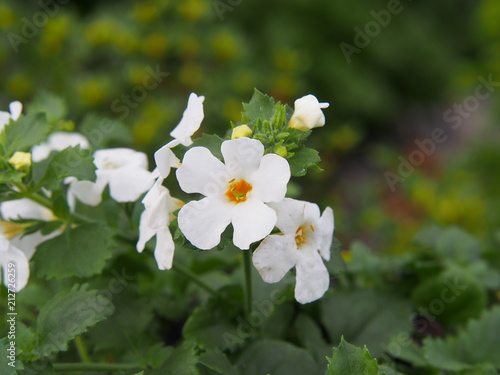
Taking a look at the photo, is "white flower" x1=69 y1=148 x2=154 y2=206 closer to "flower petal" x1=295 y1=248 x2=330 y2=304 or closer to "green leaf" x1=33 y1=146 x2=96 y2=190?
"green leaf" x1=33 y1=146 x2=96 y2=190

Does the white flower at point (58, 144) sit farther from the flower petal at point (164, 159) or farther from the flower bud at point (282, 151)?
the flower bud at point (282, 151)

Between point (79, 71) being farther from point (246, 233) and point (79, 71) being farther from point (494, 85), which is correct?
point (246, 233)

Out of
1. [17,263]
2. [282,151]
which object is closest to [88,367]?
[17,263]

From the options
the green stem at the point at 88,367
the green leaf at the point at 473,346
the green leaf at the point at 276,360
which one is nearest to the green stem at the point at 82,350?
the green stem at the point at 88,367

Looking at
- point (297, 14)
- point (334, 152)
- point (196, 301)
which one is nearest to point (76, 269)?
point (196, 301)

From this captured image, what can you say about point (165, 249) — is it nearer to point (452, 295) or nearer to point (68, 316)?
point (68, 316)

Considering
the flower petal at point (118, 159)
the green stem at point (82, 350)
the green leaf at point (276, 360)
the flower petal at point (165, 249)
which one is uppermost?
the flower petal at point (165, 249)
